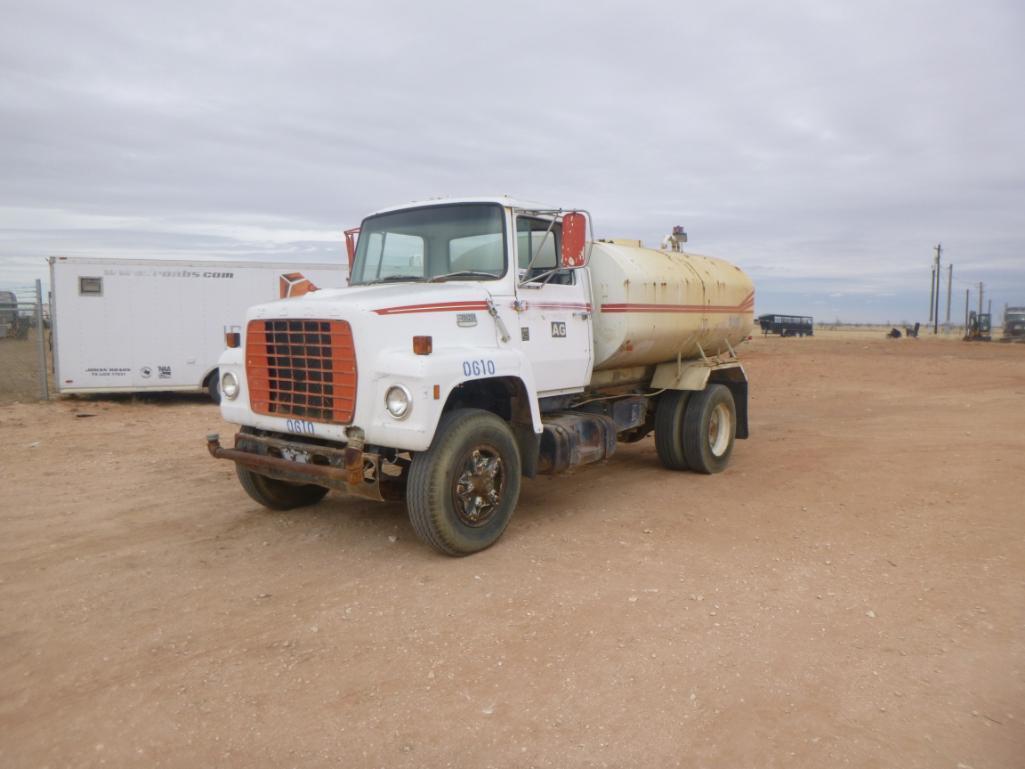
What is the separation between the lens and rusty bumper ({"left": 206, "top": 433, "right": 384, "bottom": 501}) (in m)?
5.36

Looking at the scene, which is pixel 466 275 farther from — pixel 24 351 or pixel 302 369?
pixel 24 351

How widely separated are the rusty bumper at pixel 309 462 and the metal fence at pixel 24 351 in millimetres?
10788

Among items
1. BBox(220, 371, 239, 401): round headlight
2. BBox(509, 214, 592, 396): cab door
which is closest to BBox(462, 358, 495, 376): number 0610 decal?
BBox(509, 214, 592, 396): cab door

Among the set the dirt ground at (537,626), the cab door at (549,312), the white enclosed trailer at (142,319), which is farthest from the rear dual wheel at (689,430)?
the white enclosed trailer at (142,319)

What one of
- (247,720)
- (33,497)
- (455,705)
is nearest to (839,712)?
(455,705)

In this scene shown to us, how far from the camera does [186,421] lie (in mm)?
13047

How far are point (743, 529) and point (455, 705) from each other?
11.8 feet

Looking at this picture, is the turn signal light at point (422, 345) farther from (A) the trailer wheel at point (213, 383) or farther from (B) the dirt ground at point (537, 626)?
(A) the trailer wheel at point (213, 383)

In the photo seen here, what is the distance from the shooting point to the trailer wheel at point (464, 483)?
5465 millimetres

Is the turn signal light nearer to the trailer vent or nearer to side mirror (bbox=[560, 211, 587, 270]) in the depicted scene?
the trailer vent

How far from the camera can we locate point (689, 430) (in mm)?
8922

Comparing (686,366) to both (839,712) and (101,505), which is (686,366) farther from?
(101,505)

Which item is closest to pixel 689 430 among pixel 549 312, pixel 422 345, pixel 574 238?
pixel 549 312

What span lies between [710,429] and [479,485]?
4368 mm
